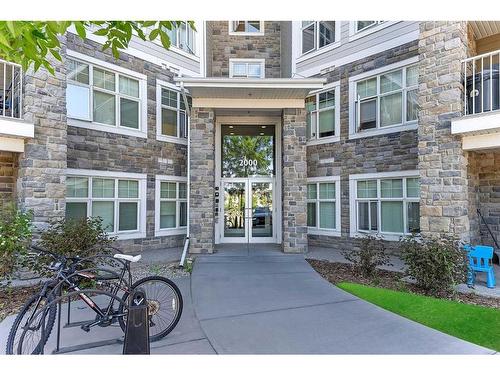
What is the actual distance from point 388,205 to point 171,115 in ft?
25.3

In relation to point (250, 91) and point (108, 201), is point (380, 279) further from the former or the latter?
point (108, 201)

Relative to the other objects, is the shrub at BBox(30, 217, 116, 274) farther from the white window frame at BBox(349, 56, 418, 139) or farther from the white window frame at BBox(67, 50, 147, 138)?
the white window frame at BBox(349, 56, 418, 139)

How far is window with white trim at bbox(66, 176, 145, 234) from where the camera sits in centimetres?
862

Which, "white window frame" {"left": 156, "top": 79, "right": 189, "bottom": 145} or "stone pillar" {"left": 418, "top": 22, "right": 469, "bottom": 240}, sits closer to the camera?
"stone pillar" {"left": 418, "top": 22, "right": 469, "bottom": 240}

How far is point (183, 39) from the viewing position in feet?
37.3

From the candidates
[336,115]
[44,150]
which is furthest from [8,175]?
[336,115]

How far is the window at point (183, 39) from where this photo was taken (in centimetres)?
1105

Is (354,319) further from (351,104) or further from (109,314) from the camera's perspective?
(351,104)

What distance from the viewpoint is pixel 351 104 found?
1012 cm

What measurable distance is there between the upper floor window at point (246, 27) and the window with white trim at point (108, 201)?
748 cm

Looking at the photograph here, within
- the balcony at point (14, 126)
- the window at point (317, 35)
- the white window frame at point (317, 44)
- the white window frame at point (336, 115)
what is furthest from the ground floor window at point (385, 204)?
the balcony at point (14, 126)

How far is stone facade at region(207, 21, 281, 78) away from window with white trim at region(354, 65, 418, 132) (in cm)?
432

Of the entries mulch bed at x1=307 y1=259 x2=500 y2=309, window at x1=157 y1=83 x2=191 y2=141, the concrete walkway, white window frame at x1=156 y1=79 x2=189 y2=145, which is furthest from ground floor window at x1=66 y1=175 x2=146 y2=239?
mulch bed at x1=307 y1=259 x2=500 y2=309
